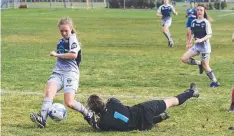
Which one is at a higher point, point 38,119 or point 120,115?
point 120,115

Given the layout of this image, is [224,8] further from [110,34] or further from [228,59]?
[228,59]

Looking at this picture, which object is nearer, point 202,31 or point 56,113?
point 56,113

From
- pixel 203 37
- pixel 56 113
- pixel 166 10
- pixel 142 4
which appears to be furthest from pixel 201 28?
pixel 142 4

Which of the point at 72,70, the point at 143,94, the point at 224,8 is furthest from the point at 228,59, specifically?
the point at 224,8

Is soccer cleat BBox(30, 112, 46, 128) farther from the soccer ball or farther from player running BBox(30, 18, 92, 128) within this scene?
the soccer ball

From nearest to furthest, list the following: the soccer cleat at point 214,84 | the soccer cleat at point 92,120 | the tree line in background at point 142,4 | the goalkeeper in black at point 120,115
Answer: the goalkeeper in black at point 120,115
the soccer cleat at point 92,120
the soccer cleat at point 214,84
the tree line in background at point 142,4

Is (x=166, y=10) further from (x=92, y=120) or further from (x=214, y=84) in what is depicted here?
(x=92, y=120)

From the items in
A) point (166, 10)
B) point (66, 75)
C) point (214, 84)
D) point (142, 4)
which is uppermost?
point (66, 75)

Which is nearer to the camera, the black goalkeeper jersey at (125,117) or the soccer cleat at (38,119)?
the black goalkeeper jersey at (125,117)

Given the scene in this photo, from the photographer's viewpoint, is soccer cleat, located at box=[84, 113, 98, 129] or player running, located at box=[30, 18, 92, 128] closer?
soccer cleat, located at box=[84, 113, 98, 129]

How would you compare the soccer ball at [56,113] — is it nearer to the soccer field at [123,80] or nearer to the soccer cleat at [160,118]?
the soccer field at [123,80]

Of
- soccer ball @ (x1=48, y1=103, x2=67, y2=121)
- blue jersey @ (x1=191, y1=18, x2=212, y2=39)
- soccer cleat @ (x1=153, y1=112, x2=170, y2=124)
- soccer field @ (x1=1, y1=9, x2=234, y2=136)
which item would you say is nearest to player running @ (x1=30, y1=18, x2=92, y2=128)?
soccer ball @ (x1=48, y1=103, x2=67, y2=121)

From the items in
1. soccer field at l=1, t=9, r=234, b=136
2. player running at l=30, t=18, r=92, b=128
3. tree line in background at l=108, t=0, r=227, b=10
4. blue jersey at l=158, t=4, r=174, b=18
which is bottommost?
tree line in background at l=108, t=0, r=227, b=10

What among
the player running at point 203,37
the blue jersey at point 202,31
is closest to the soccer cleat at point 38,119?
the player running at point 203,37
